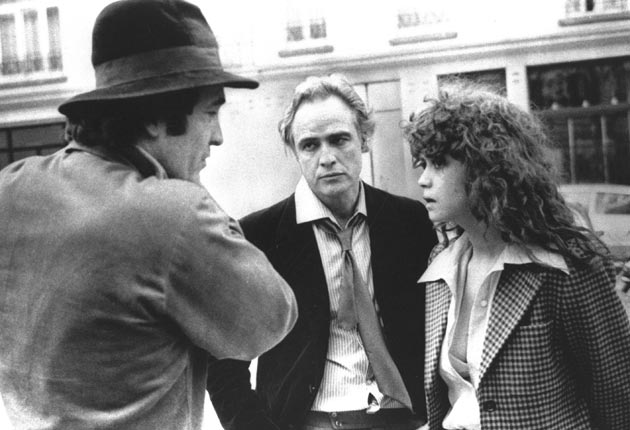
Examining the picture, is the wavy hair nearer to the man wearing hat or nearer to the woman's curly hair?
the woman's curly hair

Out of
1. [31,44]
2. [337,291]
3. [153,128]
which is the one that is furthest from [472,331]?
[31,44]

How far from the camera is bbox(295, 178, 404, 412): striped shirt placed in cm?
192

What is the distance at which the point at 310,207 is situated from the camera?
208cm

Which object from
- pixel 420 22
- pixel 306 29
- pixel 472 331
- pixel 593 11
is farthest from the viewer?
pixel 306 29

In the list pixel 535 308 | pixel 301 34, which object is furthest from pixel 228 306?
pixel 301 34

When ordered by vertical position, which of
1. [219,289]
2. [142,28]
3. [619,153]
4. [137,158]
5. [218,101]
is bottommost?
[219,289]

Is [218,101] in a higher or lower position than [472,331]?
higher

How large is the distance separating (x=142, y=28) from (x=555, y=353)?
1.24 meters

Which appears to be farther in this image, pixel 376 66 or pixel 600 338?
pixel 376 66

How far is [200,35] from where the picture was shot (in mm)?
1242

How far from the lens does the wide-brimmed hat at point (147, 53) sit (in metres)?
1.18

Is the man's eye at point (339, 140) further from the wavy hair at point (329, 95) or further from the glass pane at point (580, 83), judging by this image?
the glass pane at point (580, 83)

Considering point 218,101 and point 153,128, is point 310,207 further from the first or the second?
point 153,128

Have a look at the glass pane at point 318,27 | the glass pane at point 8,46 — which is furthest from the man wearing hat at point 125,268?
the glass pane at point 8,46
